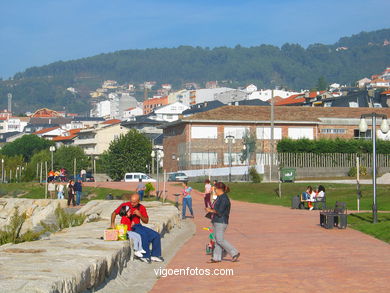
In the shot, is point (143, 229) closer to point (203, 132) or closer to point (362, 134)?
point (203, 132)

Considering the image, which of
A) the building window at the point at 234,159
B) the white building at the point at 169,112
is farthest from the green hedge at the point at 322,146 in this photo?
the white building at the point at 169,112

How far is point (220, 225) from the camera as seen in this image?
14.4m

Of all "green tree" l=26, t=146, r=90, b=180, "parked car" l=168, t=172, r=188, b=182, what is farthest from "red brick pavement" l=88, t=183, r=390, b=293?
"green tree" l=26, t=146, r=90, b=180

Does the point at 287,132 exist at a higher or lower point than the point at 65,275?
higher

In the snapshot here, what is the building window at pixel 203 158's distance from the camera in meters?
65.3

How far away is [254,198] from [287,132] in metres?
32.9

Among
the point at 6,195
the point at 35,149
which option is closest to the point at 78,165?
the point at 35,149

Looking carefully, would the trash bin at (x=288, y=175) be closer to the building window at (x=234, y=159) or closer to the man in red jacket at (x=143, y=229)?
the building window at (x=234, y=159)

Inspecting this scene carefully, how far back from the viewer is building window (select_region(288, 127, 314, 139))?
72250 millimetres

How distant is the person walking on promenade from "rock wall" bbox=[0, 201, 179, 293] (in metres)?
1.88

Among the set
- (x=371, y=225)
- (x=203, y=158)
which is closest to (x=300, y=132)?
(x=203, y=158)

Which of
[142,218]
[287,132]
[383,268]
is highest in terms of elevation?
[287,132]

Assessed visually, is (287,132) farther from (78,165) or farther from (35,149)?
(35,149)

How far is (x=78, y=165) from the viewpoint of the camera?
314 ft
